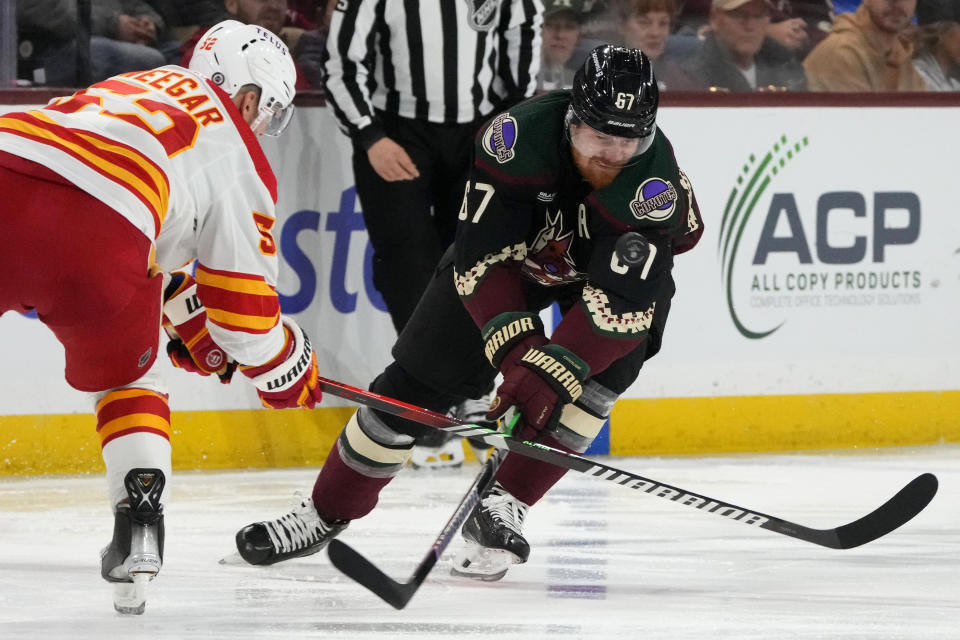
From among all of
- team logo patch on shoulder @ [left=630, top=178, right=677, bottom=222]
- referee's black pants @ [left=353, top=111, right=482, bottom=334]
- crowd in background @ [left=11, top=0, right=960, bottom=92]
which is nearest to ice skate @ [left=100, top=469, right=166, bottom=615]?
team logo patch on shoulder @ [left=630, top=178, right=677, bottom=222]

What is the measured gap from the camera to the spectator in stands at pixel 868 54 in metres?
4.21

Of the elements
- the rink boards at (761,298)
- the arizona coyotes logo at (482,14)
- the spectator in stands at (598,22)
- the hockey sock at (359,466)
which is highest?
the arizona coyotes logo at (482,14)

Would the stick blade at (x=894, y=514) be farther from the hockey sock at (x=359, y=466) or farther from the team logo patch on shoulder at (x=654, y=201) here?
the hockey sock at (x=359, y=466)

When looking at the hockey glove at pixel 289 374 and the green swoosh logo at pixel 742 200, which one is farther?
the green swoosh logo at pixel 742 200

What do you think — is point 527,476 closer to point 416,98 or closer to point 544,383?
point 544,383

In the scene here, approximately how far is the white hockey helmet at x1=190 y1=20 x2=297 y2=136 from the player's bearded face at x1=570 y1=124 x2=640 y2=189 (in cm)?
51

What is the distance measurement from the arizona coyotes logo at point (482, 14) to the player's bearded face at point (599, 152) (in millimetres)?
1433

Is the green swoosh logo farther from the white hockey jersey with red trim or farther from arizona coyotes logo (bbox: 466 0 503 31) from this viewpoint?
the white hockey jersey with red trim

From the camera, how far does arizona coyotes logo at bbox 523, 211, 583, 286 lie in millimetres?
2510

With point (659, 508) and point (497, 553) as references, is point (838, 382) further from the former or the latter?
point (497, 553)

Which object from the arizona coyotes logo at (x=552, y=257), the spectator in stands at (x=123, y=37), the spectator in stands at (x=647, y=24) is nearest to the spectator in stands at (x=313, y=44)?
the spectator in stands at (x=123, y=37)

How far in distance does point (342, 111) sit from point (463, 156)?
36 centimetres

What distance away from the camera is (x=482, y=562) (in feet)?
8.36

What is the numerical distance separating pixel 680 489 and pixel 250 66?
41.2 inches
